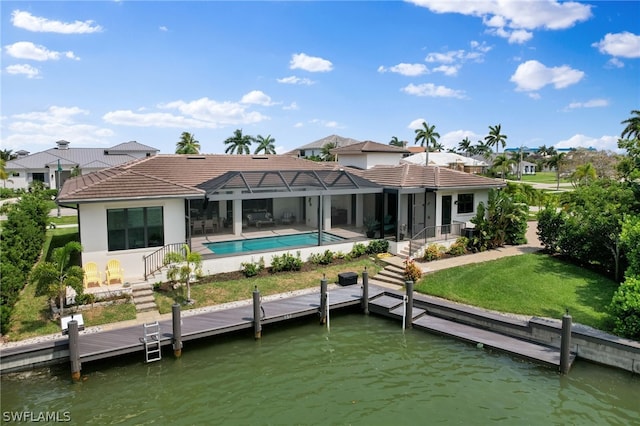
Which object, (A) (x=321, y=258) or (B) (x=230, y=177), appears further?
(B) (x=230, y=177)

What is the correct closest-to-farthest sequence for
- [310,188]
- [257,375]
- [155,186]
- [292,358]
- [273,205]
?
[257,375] < [292,358] < [155,186] < [310,188] < [273,205]

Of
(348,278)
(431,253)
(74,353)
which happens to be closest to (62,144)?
(348,278)

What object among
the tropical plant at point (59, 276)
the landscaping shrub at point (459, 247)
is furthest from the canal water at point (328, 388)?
the landscaping shrub at point (459, 247)

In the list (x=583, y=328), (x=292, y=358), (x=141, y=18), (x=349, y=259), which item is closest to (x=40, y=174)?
(x=141, y=18)

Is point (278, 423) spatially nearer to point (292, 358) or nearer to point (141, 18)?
point (292, 358)

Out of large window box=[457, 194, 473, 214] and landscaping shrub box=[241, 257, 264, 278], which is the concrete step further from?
large window box=[457, 194, 473, 214]

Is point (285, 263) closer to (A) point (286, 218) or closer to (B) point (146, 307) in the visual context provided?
(B) point (146, 307)

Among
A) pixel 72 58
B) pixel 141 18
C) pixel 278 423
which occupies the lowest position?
pixel 278 423

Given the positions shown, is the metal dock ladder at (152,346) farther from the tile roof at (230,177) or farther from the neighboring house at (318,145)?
the neighboring house at (318,145)
